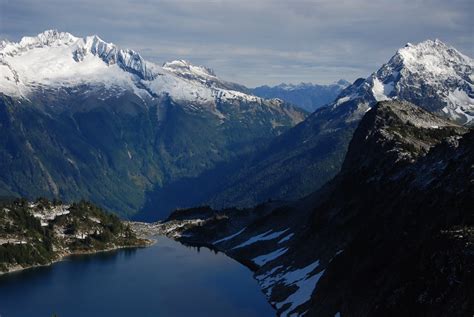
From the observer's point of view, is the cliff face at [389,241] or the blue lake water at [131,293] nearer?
the cliff face at [389,241]

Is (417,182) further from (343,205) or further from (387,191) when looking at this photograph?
(343,205)

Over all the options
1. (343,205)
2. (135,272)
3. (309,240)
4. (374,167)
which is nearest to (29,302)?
(135,272)

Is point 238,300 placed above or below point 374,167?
below

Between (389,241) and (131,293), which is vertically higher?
(389,241)

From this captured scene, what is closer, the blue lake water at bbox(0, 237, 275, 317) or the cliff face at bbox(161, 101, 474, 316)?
the cliff face at bbox(161, 101, 474, 316)
